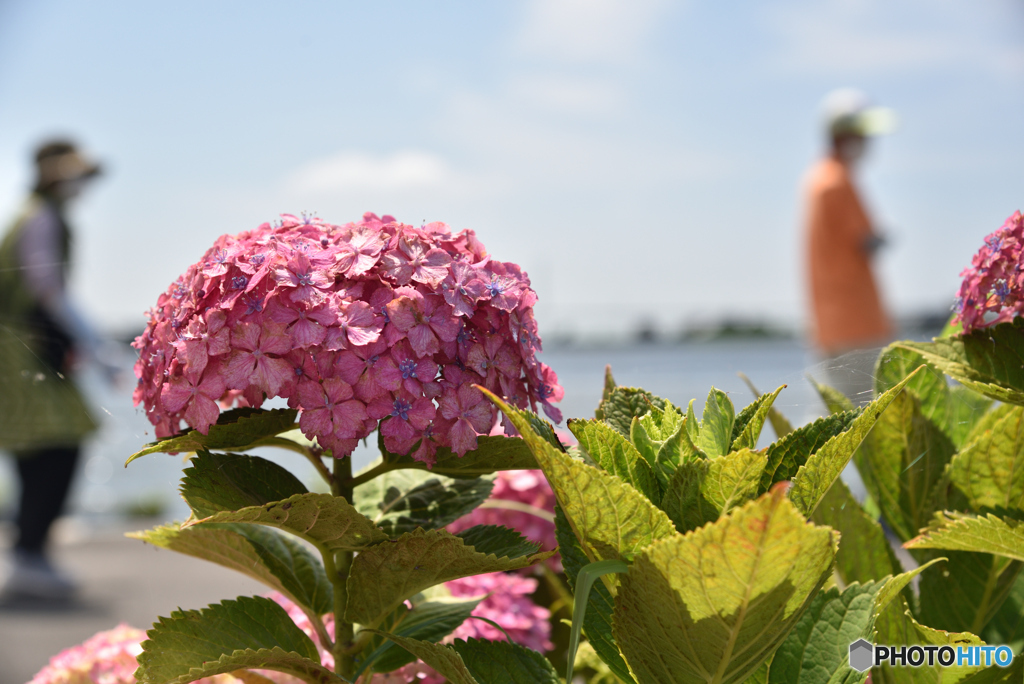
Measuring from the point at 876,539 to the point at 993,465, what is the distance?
6.1 inches

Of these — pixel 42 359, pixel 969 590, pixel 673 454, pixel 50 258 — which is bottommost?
pixel 969 590

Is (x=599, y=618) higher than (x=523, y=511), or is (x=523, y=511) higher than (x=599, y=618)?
(x=599, y=618)

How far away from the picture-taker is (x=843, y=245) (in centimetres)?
469

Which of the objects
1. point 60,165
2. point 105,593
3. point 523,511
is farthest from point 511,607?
point 105,593

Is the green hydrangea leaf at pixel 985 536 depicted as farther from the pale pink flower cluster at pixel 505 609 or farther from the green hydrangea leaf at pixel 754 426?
the pale pink flower cluster at pixel 505 609

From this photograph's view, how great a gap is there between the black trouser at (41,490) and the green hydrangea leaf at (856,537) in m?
4.23

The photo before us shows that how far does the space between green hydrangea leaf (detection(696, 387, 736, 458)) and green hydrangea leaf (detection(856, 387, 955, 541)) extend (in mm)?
349

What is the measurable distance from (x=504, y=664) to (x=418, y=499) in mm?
218

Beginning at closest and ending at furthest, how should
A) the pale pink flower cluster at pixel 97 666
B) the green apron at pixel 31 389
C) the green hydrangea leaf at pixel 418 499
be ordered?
the green hydrangea leaf at pixel 418 499 < the pale pink flower cluster at pixel 97 666 < the green apron at pixel 31 389

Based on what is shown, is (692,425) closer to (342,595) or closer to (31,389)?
(342,595)

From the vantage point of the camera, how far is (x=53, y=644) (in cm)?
448

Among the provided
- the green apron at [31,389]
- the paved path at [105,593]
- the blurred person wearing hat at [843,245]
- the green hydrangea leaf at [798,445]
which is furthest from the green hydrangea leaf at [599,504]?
the blurred person wearing hat at [843,245]

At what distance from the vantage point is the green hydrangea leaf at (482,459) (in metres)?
0.85

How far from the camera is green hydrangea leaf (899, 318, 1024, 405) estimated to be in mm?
904
